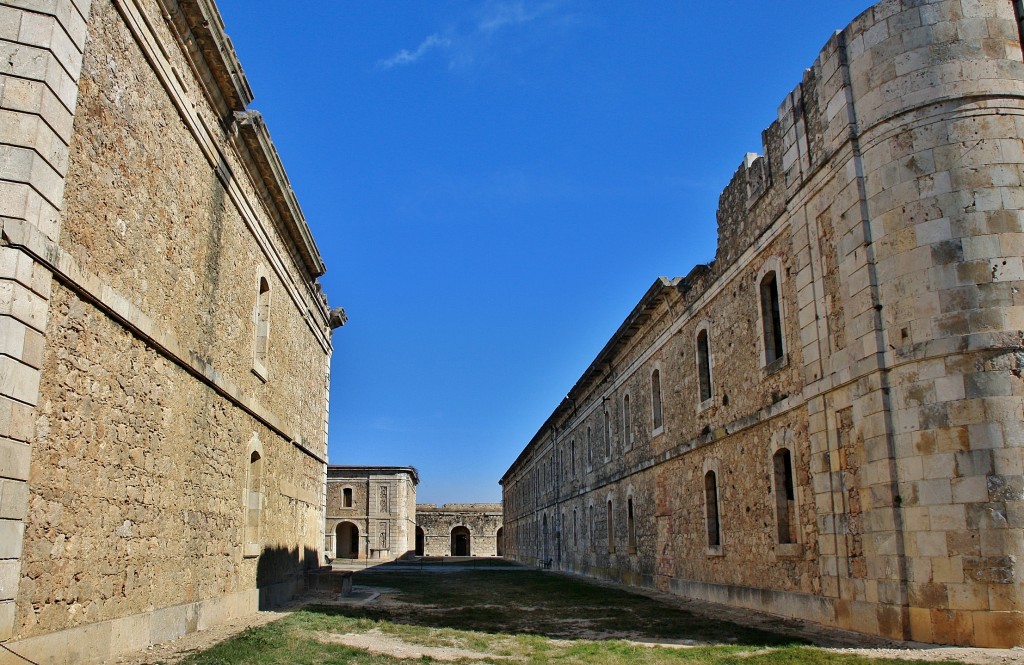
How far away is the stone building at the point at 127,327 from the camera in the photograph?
600cm

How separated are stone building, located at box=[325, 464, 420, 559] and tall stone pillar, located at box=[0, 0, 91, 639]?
43178 mm

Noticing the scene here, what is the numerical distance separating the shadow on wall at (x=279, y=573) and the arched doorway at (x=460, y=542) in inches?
1845

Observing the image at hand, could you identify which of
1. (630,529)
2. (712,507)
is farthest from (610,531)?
(712,507)

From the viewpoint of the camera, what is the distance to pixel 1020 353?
844 cm

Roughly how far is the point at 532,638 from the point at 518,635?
1.24ft

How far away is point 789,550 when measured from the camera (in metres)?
11.6

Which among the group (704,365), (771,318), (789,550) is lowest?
(789,550)

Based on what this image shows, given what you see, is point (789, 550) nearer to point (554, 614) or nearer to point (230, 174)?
point (554, 614)

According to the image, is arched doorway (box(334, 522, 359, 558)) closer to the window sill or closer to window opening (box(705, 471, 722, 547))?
window opening (box(705, 471, 722, 547))

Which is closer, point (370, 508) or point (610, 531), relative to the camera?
point (610, 531)

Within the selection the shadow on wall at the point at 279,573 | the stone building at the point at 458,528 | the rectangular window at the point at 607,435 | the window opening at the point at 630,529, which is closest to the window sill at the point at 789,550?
the shadow on wall at the point at 279,573

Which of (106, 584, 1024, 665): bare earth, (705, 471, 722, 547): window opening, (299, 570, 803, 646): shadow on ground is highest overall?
(705, 471, 722, 547): window opening

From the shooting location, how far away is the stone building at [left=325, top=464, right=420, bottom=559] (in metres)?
47.7

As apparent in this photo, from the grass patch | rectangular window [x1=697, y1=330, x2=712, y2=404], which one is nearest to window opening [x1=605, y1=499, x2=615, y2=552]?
the grass patch
